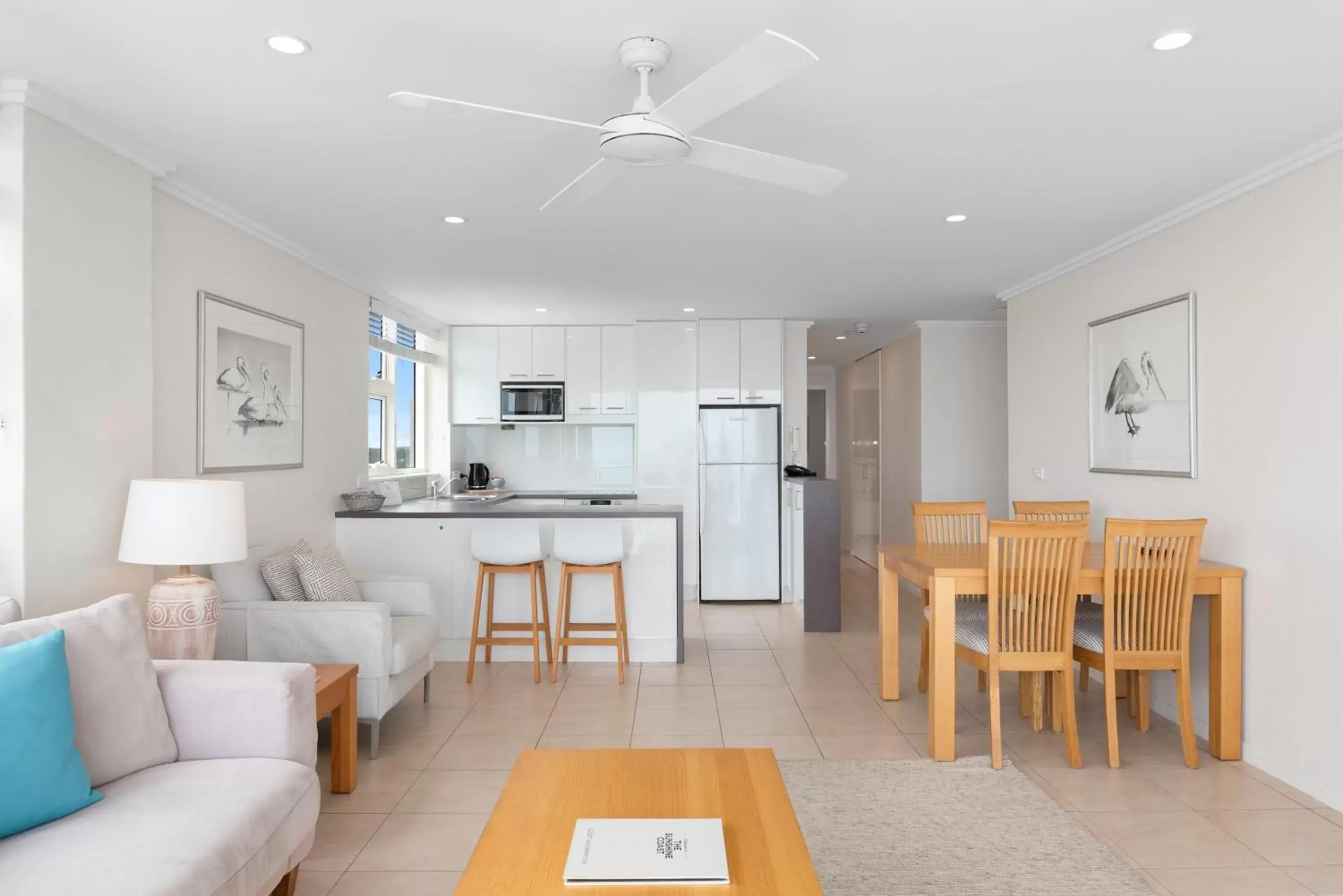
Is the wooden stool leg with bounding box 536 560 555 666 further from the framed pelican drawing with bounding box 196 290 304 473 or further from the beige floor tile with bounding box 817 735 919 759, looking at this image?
the beige floor tile with bounding box 817 735 919 759

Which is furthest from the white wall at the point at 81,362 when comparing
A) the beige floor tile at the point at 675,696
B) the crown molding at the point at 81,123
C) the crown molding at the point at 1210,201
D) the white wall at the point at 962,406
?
the white wall at the point at 962,406

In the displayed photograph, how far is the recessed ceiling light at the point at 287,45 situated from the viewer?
2201mm

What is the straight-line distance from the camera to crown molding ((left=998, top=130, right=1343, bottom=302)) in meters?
3.00

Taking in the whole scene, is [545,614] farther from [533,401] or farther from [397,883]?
[533,401]

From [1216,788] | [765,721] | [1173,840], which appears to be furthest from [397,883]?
[1216,788]

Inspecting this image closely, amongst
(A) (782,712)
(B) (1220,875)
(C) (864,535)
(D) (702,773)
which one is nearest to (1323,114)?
(B) (1220,875)

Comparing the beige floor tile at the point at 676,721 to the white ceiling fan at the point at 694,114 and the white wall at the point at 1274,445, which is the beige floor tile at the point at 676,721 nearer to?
the white wall at the point at 1274,445

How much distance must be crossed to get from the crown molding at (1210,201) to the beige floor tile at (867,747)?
106 inches

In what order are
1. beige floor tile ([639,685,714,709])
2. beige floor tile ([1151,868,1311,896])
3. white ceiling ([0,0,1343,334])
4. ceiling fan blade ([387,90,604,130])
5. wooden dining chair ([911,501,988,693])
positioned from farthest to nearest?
1. wooden dining chair ([911,501,988,693])
2. beige floor tile ([639,685,714,709])
3. beige floor tile ([1151,868,1311,896])
4. white ceiling ([0,0,1343,334])
5. ceiling fan blade ([387,90,604,130])

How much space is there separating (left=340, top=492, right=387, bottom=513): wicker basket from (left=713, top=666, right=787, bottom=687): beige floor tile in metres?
2.32

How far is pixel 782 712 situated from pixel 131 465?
2996 mm

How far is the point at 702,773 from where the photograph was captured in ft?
7.20

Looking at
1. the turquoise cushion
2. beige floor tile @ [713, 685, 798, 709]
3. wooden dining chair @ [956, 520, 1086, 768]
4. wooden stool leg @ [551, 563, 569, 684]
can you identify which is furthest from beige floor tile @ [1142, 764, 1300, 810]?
the turquoise cushion

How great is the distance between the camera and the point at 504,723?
3852 millimetres
